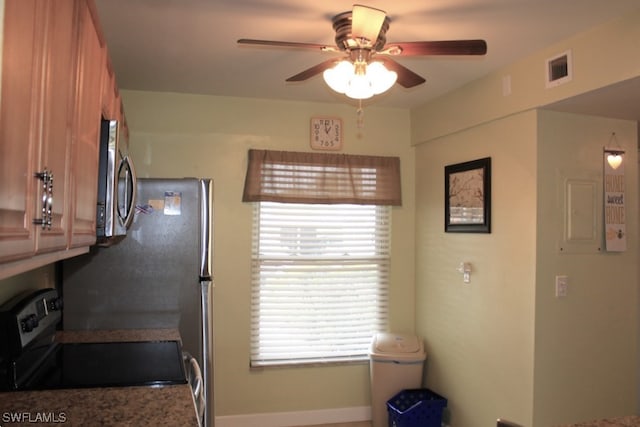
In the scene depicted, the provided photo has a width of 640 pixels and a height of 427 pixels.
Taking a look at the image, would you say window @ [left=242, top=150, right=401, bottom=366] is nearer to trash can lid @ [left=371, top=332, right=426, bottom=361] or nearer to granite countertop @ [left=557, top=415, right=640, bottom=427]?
trash can lid @ [left=371, top=332, right=426, bottom=361]

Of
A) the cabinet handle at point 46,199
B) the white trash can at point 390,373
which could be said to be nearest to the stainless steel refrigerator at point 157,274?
the white trash can at point 390,373

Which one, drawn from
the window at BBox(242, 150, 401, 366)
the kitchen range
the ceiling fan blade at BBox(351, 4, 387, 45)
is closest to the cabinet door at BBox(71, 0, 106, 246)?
the kitchen range

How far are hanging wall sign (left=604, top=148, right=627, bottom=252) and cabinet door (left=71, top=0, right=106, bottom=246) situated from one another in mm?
2740

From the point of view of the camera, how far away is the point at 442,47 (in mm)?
1957

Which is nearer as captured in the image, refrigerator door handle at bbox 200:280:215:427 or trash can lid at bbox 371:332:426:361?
refrigerator door handle at bbox 200:280:215:427

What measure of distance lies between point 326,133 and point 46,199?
2977 mm

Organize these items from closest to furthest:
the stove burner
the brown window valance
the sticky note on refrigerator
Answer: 1. the stove burner
2. the sticky note on refrigerator
3. the brown window valance

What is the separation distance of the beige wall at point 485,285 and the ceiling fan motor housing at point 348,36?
1.16m

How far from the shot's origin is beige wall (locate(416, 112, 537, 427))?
2.86m

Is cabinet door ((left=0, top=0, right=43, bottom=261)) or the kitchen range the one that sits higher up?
cabinet door ((left=0, top=0, right=43, bottom=261))

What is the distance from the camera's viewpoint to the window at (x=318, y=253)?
12.3 feet

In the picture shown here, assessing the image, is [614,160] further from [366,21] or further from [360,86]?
[366,21]

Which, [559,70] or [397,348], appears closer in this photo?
[559,70]

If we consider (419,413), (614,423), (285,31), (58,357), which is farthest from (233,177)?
(614,423)
